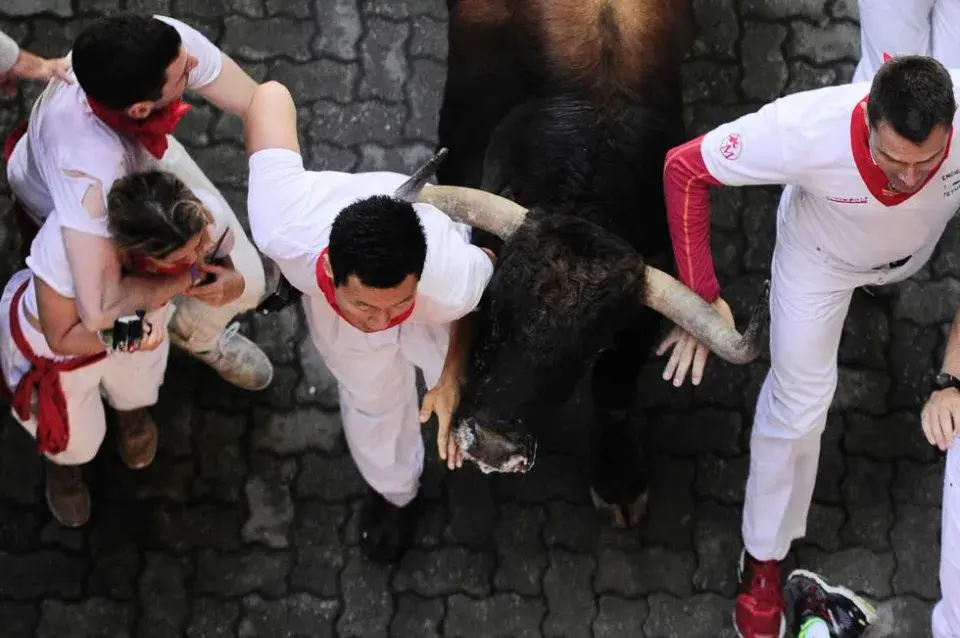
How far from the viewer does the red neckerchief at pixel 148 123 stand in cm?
336

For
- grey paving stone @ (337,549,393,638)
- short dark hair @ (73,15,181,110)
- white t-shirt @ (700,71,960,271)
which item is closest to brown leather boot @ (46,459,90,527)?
grey paving stone @ (337,549,393,638)

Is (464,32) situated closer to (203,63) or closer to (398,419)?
Answer: (203,63)

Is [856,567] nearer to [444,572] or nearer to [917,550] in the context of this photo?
[917,550]

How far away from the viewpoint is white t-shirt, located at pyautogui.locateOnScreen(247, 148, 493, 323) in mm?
3469

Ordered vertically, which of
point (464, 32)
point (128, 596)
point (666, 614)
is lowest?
point (128, 596)

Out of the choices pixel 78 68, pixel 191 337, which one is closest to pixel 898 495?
pixel 191 337

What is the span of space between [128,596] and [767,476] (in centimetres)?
272

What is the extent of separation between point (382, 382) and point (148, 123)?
1203 mm

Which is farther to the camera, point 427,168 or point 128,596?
point 128,596

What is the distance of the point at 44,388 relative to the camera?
4000 millimetres

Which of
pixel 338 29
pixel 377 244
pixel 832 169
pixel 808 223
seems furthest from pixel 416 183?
pixel 338 29

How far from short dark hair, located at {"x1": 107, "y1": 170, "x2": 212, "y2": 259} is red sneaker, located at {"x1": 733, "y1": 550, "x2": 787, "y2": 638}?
264 centimetres

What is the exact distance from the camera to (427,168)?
3395 millimetres

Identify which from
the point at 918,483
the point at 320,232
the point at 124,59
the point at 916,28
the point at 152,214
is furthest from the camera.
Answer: the point at 918,483
